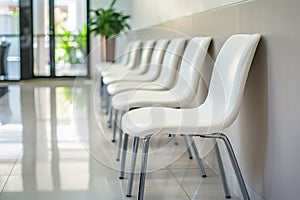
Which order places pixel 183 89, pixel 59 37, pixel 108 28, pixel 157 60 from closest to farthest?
pixel 183 89 → pixel 157 60 → pixel 108 28 → pixel 59 37

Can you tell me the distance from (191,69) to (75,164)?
991 millimetres

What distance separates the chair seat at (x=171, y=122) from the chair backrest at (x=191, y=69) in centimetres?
45

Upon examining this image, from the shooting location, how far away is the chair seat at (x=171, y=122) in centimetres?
218

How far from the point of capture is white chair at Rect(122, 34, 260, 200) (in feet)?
7.11

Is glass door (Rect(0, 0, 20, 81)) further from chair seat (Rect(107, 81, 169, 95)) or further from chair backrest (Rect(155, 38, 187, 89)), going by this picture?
chair backrest (Rect(155, 38, 187, 89))

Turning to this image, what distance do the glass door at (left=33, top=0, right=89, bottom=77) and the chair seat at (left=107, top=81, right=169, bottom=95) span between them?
627 cm

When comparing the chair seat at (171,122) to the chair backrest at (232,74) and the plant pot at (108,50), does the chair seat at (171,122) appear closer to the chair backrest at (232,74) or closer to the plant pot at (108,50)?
the chair backrest at (232,74)

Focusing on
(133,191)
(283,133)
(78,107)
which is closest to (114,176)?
(133,191)

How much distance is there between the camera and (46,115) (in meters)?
5.30

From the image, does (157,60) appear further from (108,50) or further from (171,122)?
(108,50)

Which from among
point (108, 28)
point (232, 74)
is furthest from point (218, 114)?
point (108, 28)

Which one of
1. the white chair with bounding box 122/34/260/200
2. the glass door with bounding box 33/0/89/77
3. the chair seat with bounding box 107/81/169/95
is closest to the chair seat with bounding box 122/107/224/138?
the white chair with bounding box 122/34/260/200

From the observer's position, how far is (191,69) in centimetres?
310

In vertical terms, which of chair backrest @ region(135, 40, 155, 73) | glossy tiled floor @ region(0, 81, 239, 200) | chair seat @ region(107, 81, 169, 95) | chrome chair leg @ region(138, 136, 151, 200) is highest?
chair backrest @ region(135, 40, 155, 73)
